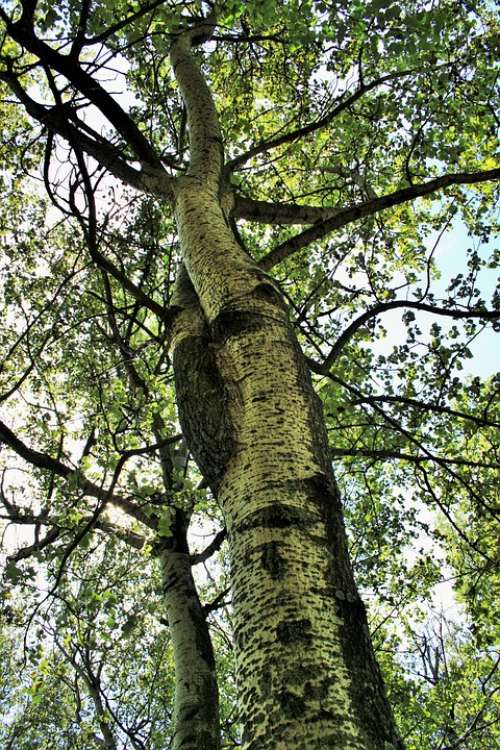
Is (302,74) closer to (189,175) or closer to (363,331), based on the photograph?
(363,331)

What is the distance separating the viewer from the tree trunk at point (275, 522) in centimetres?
117

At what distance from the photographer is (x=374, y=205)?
3793 millimetres

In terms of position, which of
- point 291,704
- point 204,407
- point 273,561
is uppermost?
point 204,407

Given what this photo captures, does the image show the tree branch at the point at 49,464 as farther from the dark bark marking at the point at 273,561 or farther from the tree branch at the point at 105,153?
the dark bark marking at the point at 273,561

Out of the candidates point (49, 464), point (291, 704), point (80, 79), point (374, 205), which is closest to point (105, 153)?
point (80, 79)

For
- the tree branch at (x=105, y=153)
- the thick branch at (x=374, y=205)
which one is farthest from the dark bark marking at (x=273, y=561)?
the tree branch at (x=105, y=153)

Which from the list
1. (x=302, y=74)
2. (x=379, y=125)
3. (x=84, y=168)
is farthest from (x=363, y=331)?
(x=84, y=168)

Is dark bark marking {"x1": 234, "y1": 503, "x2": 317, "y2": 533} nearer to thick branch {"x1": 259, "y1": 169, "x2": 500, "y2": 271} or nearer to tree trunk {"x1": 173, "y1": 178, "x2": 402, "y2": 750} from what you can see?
tree trunk {"x1": 173, "y1": 178, "x2": 402, "y2": 750}

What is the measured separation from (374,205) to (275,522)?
2.88 m

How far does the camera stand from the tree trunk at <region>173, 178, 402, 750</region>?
3.84 ft

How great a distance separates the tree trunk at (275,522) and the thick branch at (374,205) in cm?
147

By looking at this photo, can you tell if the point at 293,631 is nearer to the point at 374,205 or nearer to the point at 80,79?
the point at 374,205

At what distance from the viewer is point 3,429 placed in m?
5.48

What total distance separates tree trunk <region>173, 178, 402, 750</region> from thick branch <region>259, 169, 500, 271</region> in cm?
147
